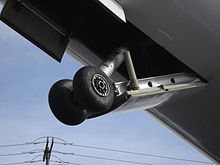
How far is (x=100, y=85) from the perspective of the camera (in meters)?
2.54

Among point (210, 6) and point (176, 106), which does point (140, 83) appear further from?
point (176, 106)

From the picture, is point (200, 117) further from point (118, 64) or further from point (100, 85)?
point (100, 85)

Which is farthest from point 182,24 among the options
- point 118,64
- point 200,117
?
point 200,117

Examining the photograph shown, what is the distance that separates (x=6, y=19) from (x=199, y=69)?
1569mm

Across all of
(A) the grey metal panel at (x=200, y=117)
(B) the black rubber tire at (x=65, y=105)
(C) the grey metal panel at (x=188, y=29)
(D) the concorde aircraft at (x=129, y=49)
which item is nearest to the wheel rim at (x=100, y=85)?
(D) the concorde aircraft at (x=129, y=49)

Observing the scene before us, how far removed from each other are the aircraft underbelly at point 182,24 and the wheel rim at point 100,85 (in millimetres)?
571

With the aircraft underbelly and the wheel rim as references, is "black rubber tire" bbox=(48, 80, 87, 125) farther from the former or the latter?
the aircraft underbelly

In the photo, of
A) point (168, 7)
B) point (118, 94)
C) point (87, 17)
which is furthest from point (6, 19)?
point (168, 7)

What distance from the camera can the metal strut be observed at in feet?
9.25

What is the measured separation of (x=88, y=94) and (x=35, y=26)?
2.89 feet

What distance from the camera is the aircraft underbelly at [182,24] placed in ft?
9.18

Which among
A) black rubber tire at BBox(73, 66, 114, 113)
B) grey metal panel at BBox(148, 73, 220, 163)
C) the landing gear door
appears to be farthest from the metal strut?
grey metal panel at BBox(148, 73, 220, 163)

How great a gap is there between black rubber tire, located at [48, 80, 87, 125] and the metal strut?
352 millimetres

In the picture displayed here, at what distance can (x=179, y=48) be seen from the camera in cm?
300
